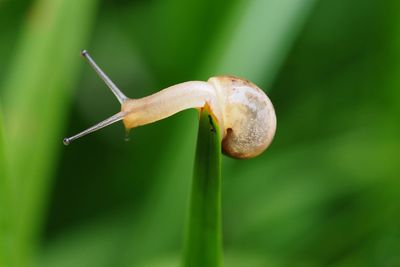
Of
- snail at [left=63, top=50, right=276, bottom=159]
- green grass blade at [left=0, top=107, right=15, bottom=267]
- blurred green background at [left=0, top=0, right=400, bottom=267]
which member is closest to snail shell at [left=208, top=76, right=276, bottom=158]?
snail at [left=63, top=50, right=276, bottom=159]

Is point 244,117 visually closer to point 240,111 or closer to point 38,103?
point 240,111

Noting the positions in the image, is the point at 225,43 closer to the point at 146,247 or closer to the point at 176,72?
the point at 176,72

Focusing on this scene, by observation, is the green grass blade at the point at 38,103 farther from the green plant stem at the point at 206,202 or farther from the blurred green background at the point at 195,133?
the green plant stem at the point at 206,202

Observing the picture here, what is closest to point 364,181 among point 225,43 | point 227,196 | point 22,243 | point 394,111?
point 394,111

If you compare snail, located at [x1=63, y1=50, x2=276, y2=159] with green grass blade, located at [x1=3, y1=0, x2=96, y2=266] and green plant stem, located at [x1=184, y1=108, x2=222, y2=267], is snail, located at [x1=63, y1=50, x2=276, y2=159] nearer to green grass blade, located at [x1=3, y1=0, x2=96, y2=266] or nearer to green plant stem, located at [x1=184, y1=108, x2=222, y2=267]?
green plant stem, located at [x1=184, y1=108, x2=222, y2=267]

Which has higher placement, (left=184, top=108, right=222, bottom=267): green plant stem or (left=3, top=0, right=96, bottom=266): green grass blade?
(left=3, top=0, right=96, bottom=266): green grass blade
